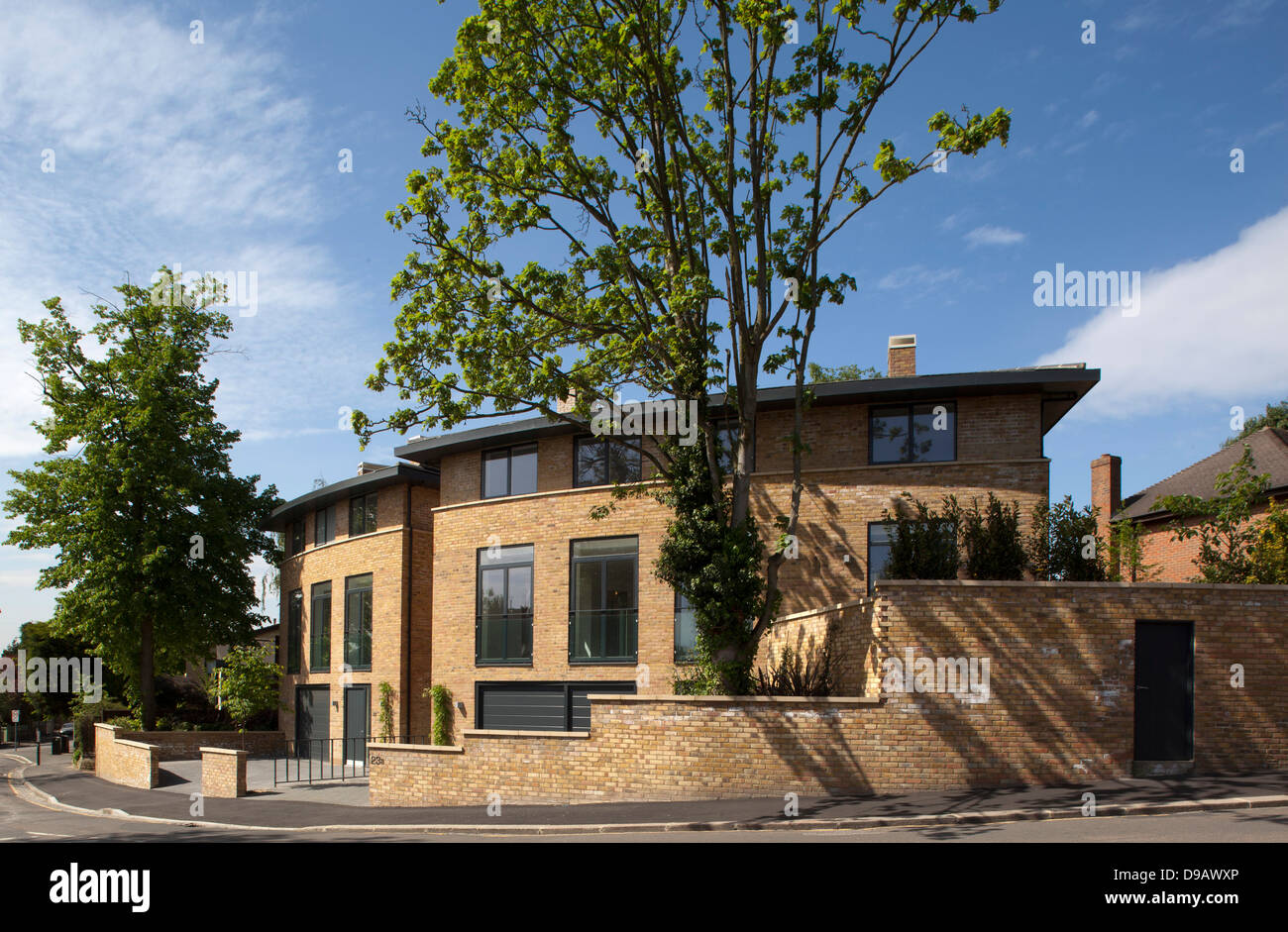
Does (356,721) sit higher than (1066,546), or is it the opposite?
(1066,546)

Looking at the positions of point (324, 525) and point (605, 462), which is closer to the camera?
point (605, 462)

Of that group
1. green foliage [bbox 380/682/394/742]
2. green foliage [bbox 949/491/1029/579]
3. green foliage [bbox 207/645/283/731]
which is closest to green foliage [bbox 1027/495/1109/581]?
green foliage [bbox 949/491/1029/579]

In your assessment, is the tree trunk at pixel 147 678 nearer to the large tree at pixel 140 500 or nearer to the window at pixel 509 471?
the large tree at pixel 140 500

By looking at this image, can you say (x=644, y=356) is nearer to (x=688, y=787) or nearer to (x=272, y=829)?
(x=688, y=787)

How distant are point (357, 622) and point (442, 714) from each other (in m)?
5.31

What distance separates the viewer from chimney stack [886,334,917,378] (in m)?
21.5

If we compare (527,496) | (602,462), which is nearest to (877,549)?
(602,462)

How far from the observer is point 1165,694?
13.8 m

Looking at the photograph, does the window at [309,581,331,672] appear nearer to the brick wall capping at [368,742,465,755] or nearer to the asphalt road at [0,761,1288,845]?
the brick wall capping at [368,742,465,755]

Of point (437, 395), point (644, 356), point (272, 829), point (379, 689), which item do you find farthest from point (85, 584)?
point (644, 356)

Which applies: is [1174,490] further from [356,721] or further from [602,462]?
[356,721]

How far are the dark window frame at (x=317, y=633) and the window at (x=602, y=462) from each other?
1124 cm

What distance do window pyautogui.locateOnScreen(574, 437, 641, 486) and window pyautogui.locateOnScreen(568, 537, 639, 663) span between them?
4.80 ft

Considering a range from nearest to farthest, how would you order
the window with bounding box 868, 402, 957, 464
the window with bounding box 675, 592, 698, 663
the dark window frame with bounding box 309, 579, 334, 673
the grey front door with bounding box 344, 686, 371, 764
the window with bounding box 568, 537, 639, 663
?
the window with bounding box 868, 402, 957, 464 → the window with bounding box 675, 592, 698, 663 → the window with bounding box 568, 537, 639, 663 → the grey front door with bounding box 344, 686, 371, 764 → the dark window frame with bounding box 309, 579, 334, 673
